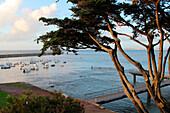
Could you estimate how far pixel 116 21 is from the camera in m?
10.2

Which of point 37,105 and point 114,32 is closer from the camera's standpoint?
point 37,105

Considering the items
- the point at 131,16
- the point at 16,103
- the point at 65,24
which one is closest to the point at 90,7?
the point at 65,24

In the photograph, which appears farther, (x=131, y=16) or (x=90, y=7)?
(x=131, y=16)

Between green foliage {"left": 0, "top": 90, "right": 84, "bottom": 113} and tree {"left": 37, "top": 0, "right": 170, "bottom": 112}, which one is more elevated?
tree {"left": 37, "top": 0, "right": 170, "bottom": 112}

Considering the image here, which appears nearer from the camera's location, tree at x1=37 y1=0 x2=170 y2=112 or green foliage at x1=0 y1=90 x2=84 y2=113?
green foliage at x1=0 y1=90 x2=84 y2=113

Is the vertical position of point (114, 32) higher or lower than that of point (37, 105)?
higher

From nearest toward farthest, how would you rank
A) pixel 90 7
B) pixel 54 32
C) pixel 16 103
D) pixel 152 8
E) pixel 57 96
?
1. pixel 16 103
2. pixel 57 96
3. pixel 90 7
4. pixel 152 8
5. pixel 54 32

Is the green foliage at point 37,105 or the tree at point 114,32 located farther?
the tree at point 114,32

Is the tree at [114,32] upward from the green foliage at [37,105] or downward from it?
upward

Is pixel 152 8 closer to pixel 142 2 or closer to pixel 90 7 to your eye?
pixel 142 2

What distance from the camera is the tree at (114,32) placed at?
8.64 m

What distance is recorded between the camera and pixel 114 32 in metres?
9.98

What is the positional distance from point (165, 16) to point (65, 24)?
5715 mm

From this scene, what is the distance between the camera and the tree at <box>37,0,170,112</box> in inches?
340
